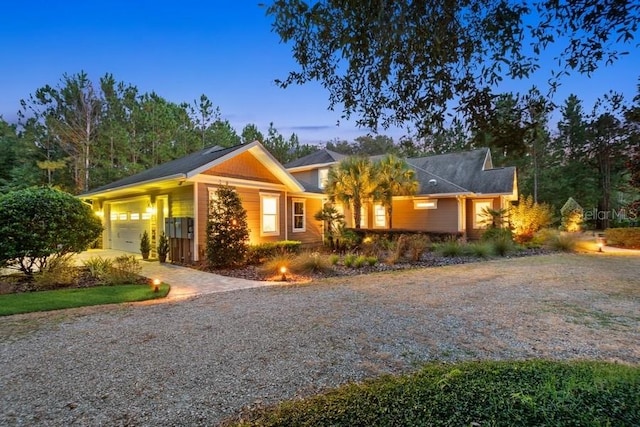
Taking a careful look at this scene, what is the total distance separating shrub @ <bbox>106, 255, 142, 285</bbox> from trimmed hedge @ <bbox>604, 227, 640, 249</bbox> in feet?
74.3

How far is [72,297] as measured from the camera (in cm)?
688

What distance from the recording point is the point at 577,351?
13.1 ft

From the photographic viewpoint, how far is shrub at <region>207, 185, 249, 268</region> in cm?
1045

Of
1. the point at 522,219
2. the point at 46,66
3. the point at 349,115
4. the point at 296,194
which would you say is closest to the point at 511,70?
the point at 349,115

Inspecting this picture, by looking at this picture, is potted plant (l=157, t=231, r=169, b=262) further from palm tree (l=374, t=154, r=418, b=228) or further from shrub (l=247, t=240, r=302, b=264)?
palm tree (l=374, t=154, r=418, b=228)

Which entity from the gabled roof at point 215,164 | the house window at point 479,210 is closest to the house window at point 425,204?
the house window at point 479,210

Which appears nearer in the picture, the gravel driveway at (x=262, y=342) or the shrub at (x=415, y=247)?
the gravel driveway at (x=262, y=342)

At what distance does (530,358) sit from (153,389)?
3988 millimetres

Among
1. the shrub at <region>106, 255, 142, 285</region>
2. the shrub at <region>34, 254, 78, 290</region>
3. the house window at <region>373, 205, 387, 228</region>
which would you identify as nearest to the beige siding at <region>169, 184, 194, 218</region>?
the shrub at <region>106, 255, 142, 285</region>

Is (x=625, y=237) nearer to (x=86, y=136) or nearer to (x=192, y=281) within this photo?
(x=192, y=281)

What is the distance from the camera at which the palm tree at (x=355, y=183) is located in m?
16.2

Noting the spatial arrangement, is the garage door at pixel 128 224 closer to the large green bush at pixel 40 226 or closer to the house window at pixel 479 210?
the large green bush at pixel 40 226

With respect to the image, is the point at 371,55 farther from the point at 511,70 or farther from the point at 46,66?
the point at 46,66

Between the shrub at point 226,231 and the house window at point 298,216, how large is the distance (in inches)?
196
